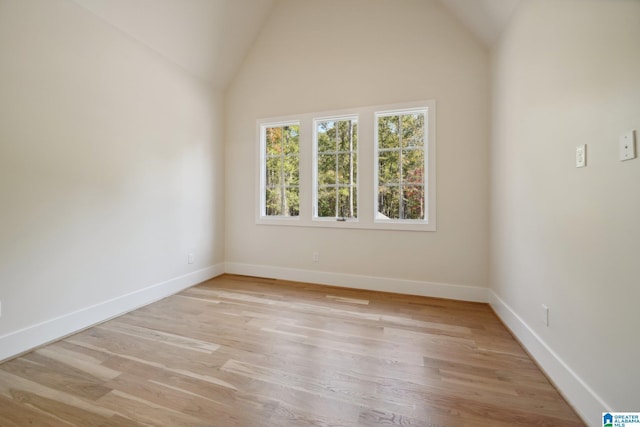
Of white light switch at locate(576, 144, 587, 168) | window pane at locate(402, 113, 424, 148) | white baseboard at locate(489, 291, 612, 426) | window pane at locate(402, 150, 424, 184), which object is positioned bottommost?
white baseboard at locate(489, 291, 612, 426)

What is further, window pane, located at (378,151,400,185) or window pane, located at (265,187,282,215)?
window pane, located at (265,187,282,215)

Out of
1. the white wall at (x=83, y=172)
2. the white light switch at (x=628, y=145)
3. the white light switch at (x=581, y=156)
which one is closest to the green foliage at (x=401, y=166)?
the white light switch at (x=581, y=156)

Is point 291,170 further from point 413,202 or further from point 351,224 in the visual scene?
point 413,202

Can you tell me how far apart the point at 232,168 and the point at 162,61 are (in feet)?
4.96

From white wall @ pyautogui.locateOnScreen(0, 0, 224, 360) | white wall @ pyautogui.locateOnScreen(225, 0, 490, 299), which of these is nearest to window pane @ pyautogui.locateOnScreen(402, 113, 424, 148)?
white wall @ pyautogui.locateOnScreen(225, 0, 490, 299)

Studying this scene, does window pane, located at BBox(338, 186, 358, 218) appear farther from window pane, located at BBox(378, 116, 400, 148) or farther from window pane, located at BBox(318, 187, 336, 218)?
window pane, located at BBox(378, 116, 400, 148)

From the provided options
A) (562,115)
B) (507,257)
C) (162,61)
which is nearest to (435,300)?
(507,257)

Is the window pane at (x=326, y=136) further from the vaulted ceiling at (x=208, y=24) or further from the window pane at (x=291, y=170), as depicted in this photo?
the vaulted ceiling at (x=208, y=24)

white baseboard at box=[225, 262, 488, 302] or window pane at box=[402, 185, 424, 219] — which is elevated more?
window pane at box=[402, 185, 424, 219]

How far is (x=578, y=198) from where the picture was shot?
1.42 m

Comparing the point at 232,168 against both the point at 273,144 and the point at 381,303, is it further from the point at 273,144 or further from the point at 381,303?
the point at 381,303

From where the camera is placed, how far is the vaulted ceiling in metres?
2.40

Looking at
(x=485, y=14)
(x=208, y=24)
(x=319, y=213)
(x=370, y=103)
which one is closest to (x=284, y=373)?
(x=319, y=213)

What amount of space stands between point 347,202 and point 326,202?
293mm
